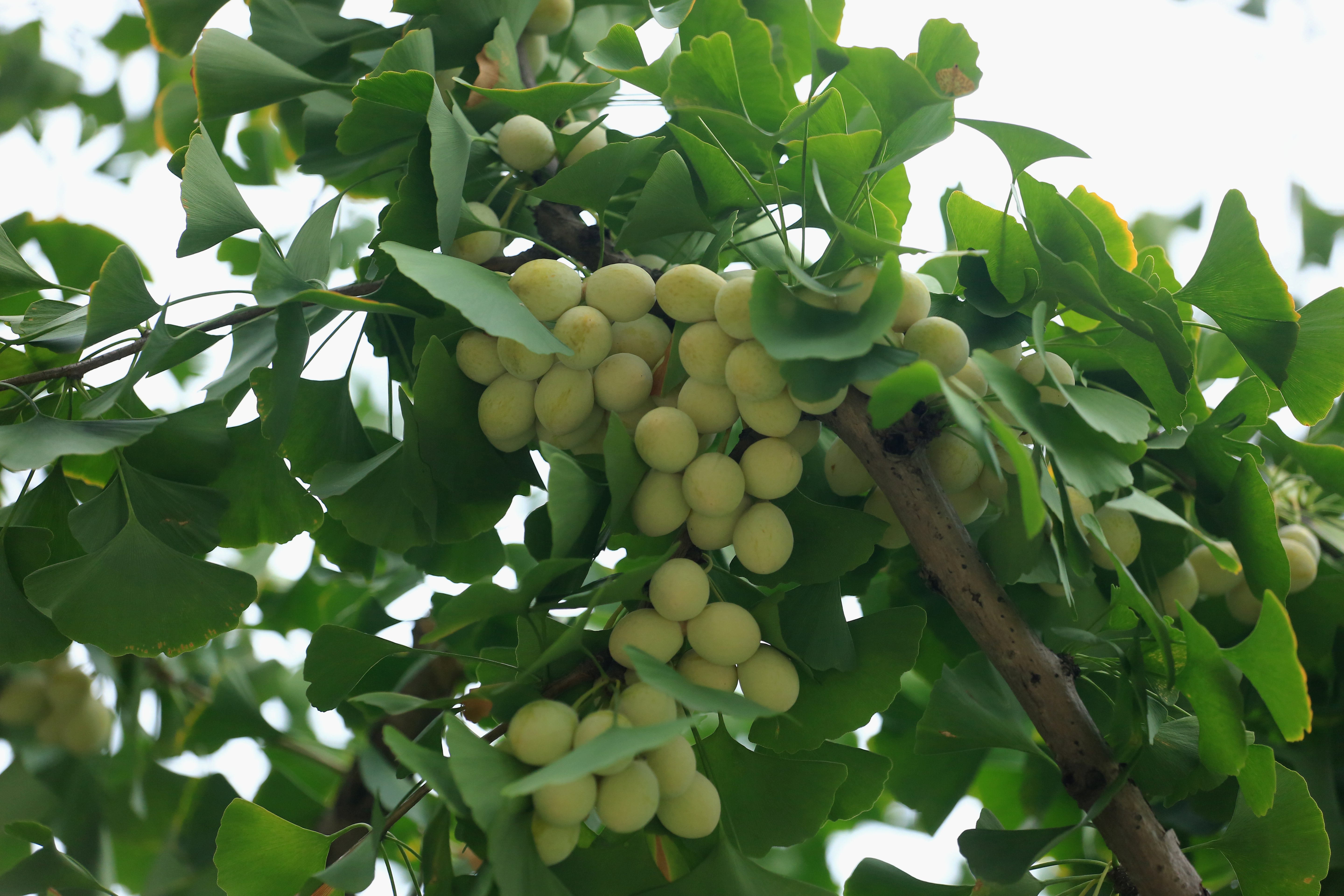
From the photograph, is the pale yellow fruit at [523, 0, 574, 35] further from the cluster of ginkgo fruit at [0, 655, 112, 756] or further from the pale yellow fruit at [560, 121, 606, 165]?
the cluster of ginkgo fruit at [0, 655, 112, 756]

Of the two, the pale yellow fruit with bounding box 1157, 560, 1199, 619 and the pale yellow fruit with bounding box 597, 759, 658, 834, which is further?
the pale yellow fruit with bounding box 1157, 560, 1199, 619

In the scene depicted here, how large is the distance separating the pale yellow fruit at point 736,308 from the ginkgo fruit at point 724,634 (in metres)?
0.14

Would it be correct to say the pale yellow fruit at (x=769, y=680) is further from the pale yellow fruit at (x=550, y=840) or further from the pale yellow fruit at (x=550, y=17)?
the pale yellow fruit at (x=550, y=17)

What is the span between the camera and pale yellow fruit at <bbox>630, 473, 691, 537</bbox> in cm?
50

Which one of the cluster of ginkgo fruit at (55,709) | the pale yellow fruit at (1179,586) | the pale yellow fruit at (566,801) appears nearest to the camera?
the pale yellow fruit at (566,801)

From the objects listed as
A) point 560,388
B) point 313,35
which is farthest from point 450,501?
point 313,35

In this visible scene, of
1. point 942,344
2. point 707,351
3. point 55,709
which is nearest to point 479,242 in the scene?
point 707,351

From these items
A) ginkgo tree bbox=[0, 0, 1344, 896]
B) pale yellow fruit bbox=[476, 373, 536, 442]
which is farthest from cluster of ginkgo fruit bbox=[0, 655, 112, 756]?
pale yellow fruit bbox=[476, 373, 536, 442]

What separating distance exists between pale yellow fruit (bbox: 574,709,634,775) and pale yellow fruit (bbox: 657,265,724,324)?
210mm

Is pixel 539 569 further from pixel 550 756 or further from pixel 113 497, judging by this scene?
pixel 113 497

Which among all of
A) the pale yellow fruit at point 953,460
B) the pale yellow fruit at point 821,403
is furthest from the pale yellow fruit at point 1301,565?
the pale yellow fruit at point 821,403

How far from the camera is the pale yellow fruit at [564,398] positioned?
1.68ft

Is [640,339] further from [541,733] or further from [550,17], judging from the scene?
[550,17]

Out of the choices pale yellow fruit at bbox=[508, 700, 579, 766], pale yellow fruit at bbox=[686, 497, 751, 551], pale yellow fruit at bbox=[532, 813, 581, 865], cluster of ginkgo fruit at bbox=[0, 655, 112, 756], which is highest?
pale yellow fruit at bbox=[686, 497, 751, 551]
